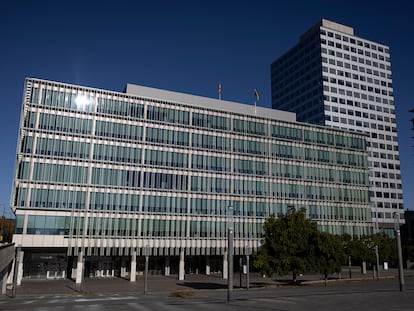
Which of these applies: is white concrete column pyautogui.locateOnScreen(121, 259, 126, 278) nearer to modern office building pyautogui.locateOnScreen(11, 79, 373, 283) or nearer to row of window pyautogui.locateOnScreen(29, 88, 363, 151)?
modern office building pyautogui.locateOnScreen(11, 79, 373, 283)

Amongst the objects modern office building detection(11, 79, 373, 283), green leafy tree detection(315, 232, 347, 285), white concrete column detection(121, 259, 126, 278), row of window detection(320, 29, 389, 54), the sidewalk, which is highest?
row of window detection(320, 29, 389, 54)

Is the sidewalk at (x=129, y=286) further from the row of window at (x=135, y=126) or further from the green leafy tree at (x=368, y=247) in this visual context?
the row of window at (x=135, y=126)

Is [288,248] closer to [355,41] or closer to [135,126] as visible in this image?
[135,126]

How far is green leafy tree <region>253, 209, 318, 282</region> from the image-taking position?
46.6 meters

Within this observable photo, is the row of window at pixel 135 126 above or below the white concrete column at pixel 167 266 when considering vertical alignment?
above

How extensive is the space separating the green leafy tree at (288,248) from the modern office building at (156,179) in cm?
847

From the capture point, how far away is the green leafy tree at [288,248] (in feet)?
153

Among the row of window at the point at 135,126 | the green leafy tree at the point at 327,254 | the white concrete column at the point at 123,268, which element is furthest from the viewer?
the white concrete column at the point at 123,268

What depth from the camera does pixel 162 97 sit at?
74688 millimetres

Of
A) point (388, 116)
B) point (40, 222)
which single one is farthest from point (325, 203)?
point (388, 116)

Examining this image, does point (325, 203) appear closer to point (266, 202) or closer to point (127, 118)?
point (266, 202)

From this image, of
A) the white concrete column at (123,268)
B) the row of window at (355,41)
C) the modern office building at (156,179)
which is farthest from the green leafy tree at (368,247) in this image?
the row of window at (355,41)

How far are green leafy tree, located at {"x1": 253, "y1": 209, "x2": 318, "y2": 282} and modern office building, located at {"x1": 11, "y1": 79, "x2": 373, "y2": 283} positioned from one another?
847 cm

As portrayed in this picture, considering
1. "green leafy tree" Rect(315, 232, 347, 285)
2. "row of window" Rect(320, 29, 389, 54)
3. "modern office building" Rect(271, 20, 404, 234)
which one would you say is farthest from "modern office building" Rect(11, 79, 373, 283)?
"row of window" Rect(320, 29, 389, 54)
